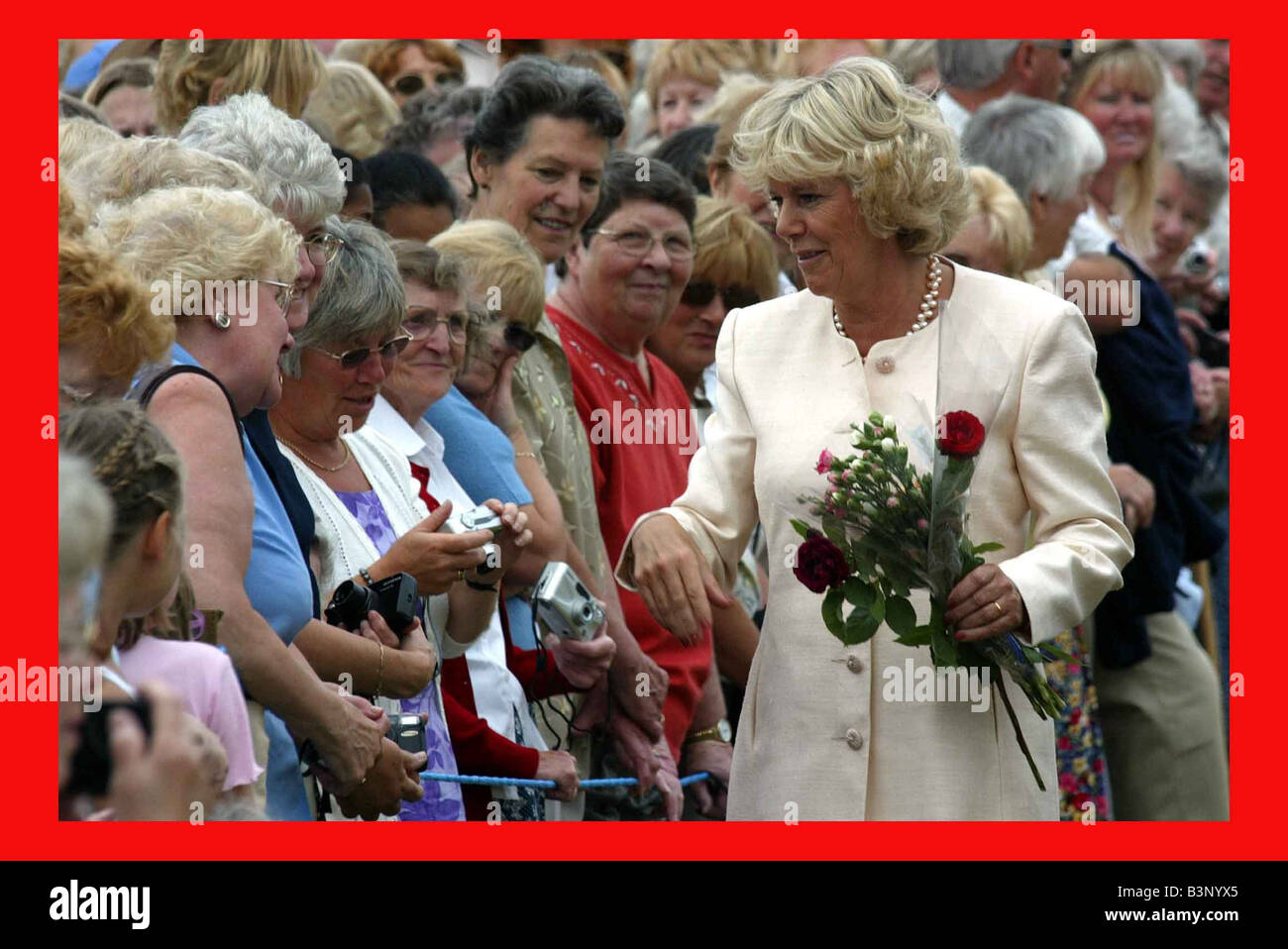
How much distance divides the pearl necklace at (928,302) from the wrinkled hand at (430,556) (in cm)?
95

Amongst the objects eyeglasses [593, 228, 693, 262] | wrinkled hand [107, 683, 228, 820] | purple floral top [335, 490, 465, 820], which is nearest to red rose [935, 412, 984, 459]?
purple floral top [335, 490, 465, 820]

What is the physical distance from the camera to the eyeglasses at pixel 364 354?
453cm

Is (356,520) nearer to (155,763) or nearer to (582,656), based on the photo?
(582,656)

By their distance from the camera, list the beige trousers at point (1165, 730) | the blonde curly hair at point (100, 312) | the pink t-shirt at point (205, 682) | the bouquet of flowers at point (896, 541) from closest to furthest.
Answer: the pink t-shirt at point (205, 682) < the blonde curly hair at point (100, 312) < the bouquet of flowers at point (896, 541) < the beige trousers at point (1165, 730)

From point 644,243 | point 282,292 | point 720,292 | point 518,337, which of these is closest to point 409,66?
point 720,292

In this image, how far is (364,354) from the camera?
4.56 m

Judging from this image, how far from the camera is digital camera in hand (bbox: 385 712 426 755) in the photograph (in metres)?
4.27

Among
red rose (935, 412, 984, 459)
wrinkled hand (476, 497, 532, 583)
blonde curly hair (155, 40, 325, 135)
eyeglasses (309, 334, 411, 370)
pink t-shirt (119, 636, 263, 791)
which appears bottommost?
pink t-shirt (119, 636, 263, 791)

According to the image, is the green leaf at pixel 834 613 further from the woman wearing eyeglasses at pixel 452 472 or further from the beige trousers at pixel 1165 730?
the beige trousers at pixel 1165 730

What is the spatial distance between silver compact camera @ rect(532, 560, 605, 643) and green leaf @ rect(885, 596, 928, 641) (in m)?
1.21

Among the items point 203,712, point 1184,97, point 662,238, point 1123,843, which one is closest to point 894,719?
point 1123,843

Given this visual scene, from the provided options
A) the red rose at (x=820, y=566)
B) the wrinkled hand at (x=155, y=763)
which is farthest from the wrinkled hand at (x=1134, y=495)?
the wrinkled hand at (x=155, y=763)

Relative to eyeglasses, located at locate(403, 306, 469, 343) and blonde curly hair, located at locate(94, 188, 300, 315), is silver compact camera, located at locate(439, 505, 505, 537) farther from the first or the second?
blonde curly hair, located at locate(94, 188, 300, 315)
